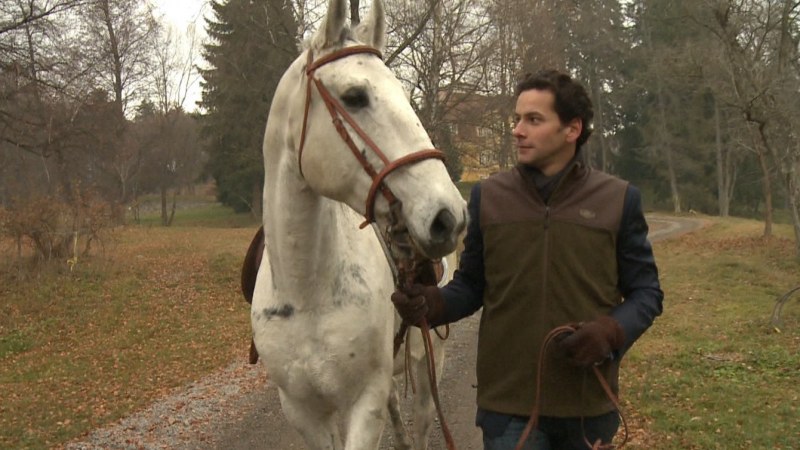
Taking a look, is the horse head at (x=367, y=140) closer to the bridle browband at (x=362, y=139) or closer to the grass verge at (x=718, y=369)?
the bridle browband at (x=362, y=139)

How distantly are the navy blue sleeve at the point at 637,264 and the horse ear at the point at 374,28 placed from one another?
1.08 m

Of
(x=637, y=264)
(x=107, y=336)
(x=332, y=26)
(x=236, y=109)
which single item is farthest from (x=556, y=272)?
(x=236, y=109)

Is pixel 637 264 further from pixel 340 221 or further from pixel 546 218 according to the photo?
pixel 340 221

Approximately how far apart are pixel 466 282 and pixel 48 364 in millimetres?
8637

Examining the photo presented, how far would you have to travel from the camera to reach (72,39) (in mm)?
14195

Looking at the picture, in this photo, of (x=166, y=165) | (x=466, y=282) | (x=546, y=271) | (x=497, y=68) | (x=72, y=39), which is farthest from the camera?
(x=166, y=165)

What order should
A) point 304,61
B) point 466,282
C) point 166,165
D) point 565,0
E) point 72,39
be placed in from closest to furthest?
1. point 304,61
2. point 466,282
3. point 72,39
4. point 565,0
5. point 166,165

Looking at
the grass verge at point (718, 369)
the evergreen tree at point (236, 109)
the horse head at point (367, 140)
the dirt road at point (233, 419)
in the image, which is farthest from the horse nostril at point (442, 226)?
the evergreen tree at point (236, 109)

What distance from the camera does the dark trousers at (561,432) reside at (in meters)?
2.33

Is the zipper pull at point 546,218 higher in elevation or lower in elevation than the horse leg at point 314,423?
higher

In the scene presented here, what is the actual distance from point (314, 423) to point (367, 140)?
1.53m

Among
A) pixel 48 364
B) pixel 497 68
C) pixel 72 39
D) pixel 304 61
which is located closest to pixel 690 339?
pixel 304 61

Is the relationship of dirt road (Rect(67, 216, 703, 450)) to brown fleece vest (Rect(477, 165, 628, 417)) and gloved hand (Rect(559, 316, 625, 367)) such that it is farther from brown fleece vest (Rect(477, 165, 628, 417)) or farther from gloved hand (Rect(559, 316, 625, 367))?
gloved hand (Rect(559, 316, 625, 367))

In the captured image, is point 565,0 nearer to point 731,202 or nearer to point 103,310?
point 731,202
